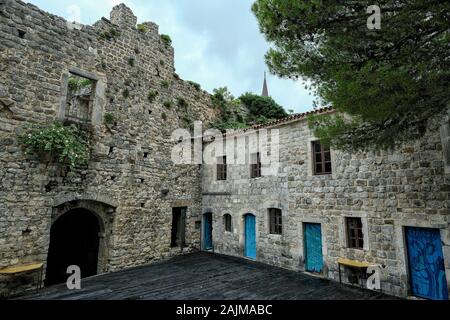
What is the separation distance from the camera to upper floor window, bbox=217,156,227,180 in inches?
474

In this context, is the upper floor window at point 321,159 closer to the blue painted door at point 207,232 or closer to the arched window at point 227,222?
the arched window at point 227,222

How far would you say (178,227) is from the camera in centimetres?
1181

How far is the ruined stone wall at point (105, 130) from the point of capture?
689 cm

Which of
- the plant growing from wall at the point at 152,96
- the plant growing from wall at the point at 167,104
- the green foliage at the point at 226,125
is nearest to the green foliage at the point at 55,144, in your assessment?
the plant growing from wall at the point at 152,96

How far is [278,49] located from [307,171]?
494 cm

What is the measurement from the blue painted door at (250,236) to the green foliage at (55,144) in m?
6.48

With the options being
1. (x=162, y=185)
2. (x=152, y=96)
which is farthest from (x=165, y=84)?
(x=162, y=185)

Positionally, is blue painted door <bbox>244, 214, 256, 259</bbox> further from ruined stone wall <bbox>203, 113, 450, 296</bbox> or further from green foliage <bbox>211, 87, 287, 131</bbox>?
green foliage <bbox>211, 87, 287, 131</bbox>

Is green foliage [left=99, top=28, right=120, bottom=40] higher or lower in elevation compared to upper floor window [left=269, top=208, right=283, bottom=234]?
higher

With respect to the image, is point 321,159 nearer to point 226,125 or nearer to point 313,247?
point 313,247

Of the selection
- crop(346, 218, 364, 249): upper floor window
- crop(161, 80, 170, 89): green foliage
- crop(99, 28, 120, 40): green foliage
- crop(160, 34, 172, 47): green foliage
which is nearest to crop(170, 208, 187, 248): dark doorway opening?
crop(161, 80, 170, 89): green foliage

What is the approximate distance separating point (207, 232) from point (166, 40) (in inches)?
355

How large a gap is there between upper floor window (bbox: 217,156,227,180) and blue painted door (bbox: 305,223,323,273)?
4514mm
